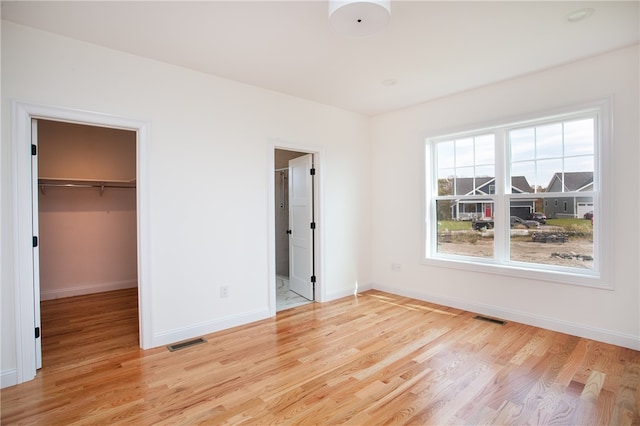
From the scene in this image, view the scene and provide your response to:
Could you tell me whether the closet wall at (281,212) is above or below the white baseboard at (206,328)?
above

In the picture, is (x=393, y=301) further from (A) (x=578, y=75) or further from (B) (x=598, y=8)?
(B) (x=598, y=8)

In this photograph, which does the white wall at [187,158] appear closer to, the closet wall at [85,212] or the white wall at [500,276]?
the white wall at [500,276]

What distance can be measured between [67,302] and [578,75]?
693 cm

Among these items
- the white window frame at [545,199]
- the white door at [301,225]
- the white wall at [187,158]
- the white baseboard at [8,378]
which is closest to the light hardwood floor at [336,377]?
the white baseboard at [8,378]

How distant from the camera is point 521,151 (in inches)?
148

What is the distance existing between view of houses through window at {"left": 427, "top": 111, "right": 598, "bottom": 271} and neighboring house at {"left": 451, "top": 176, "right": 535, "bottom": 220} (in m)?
0.01

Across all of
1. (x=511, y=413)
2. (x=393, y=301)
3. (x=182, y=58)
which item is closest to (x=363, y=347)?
(x=511, y=413)

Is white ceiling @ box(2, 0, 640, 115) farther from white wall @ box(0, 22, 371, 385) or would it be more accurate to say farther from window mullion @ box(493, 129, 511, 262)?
window mullion @ box(493, 129, 511, 262)

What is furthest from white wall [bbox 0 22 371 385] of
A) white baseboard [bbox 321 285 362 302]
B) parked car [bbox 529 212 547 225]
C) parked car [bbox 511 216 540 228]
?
parked car [bbox 529 212 547 225]

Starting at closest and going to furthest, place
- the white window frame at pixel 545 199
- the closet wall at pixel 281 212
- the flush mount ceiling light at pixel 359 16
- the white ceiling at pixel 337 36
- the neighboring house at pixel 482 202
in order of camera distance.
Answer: the flush mount ceiling light at pixel 359 16 < the white ceiling at pixel 337 36 < the white window frame at pixel 545 199 < the neighboring house at pixel 482 202 < the closet wall at pixel 281 212

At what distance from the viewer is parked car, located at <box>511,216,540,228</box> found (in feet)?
12.0

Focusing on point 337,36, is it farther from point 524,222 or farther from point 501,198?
point 524,222

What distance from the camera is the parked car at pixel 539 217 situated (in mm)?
3598

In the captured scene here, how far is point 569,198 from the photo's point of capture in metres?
3.41
